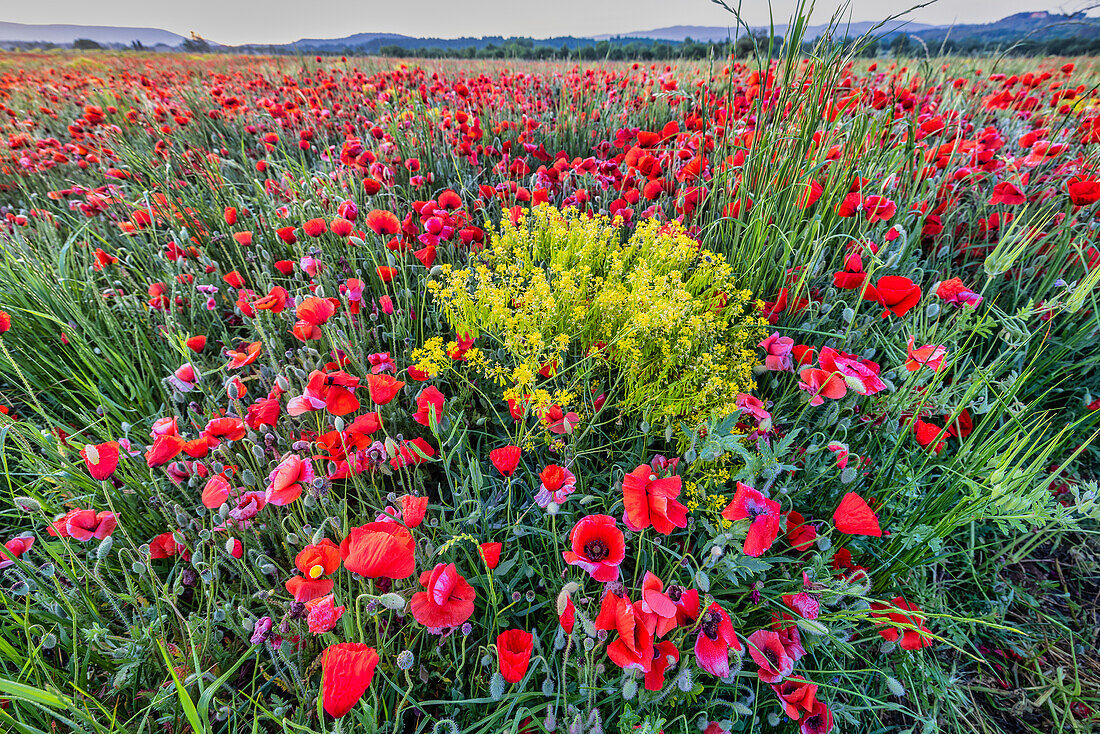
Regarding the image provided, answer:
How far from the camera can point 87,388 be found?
→ 184 centimetres

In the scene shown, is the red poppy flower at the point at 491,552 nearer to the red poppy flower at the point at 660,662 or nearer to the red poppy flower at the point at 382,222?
the red poppy flower at the point at 660,662

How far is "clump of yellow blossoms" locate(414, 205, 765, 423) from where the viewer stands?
140 cm

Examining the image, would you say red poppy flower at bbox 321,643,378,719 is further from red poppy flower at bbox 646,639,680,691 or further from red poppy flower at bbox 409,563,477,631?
red poppy flower at bbox 646,639,680,691

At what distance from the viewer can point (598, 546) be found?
111 cm

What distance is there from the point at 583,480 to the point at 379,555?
750mm

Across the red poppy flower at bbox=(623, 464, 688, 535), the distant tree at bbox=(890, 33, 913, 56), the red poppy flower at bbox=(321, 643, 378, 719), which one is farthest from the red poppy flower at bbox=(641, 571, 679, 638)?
the distant tree at bbox=(890, 33, 913, 56)

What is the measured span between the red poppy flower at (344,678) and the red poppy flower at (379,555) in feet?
0.44

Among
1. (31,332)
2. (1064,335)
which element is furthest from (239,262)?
(1064,335)

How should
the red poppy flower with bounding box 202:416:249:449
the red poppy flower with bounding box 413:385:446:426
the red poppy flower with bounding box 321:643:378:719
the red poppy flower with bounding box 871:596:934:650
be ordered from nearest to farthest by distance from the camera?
the red poppy flower with bounding box 321:643:378:719
the red poppy flower with bounding box 871:596:934:650
the red poppy flower with bounding box 202:416:249:449
the red poppy flower with bounding box 413:385:446:426

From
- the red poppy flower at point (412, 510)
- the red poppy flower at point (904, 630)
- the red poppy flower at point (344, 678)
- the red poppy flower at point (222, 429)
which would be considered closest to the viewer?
the red poppy flower at point (344, 678)

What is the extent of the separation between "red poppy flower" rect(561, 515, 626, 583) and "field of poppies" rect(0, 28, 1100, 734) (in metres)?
0.01

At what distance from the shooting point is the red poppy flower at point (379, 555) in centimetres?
92

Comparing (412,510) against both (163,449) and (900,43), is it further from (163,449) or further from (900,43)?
(900,43)

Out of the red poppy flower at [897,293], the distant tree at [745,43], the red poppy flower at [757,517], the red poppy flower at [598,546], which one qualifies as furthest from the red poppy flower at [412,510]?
the distant tree at [745,43]
